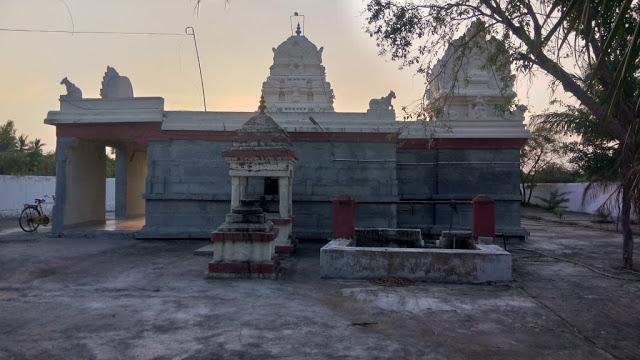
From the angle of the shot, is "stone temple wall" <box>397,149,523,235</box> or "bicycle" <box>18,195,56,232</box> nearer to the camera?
"stone temple wall" <box>397,149,523,235</box>

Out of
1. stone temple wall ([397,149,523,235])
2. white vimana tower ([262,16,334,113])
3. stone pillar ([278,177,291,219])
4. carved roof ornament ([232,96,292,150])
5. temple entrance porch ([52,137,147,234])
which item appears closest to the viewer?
carved roof ornament ([232,96,292,150])

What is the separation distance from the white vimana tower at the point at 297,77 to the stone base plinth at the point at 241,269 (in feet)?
56.3

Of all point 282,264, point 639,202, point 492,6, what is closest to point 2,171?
point 282,264

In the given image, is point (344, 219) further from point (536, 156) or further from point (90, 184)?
point (536, 156)

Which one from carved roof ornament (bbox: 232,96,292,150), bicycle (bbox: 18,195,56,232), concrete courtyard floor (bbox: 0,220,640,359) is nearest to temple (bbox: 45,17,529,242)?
carved roof ornament (bbox: 232,96,292,150)

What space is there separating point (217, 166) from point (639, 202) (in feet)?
32.0

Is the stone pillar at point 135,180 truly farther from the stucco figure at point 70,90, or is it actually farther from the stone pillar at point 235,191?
the stone pillar at point 235,191

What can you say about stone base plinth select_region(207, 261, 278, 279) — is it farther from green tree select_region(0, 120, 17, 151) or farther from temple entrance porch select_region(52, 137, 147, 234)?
green tree select_region(0, 120, 17, 151)

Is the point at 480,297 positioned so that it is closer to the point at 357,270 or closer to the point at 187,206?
the point at 357,270

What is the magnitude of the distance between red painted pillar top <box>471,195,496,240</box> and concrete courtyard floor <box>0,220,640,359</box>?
1065 mm

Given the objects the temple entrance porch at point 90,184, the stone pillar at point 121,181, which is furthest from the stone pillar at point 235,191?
the stone pillar at point 121,181

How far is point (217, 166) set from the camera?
12211 millimetres

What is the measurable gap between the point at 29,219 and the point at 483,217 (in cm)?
1262

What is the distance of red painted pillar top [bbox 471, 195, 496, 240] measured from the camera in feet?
29.1
